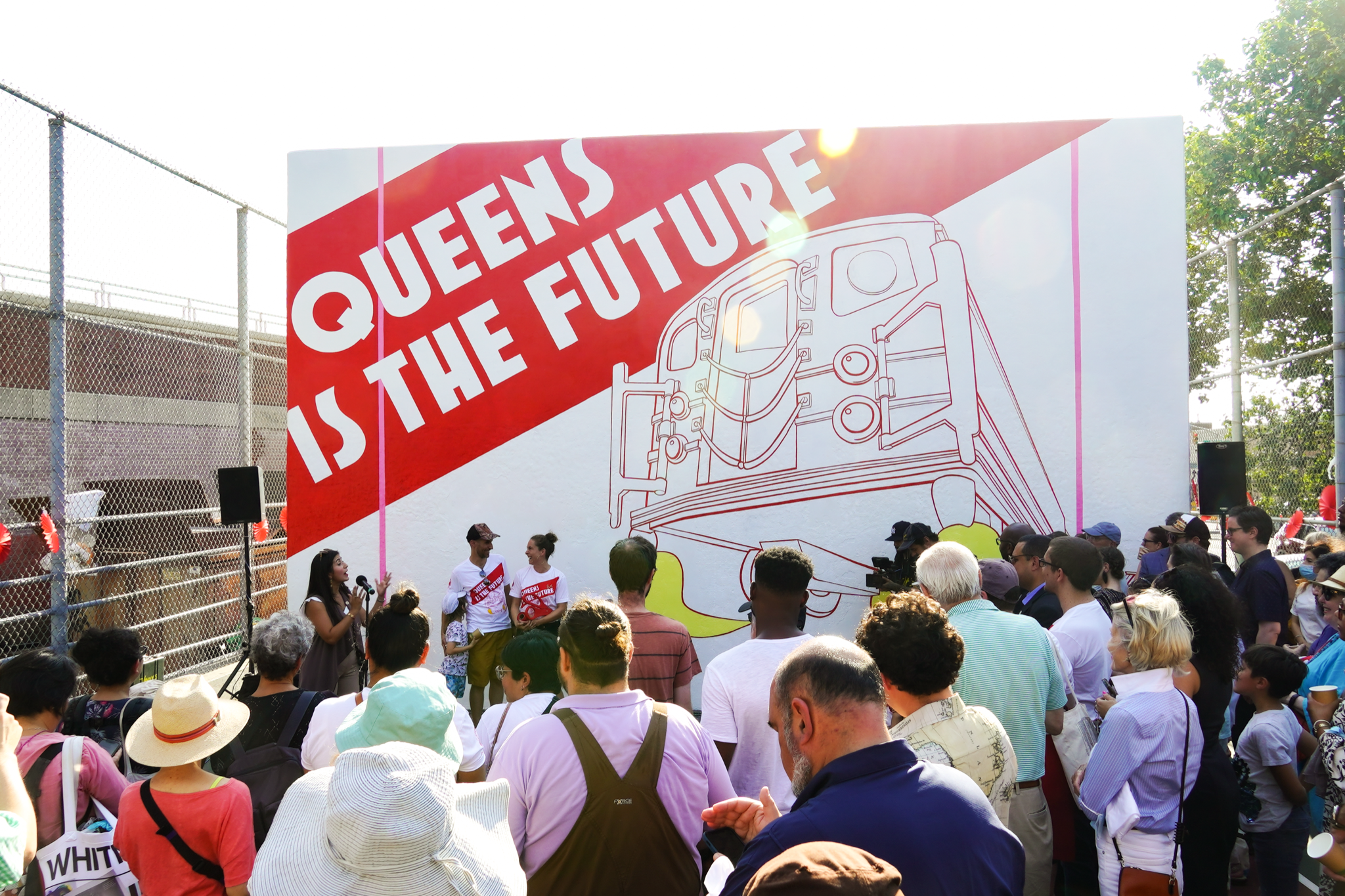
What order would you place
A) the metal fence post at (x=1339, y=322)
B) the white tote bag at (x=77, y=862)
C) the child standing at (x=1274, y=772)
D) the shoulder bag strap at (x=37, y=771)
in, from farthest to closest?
the metal fence post at (x=1339, y=322) < the child standing at (x=1274, y=772) < the shoulder bag strap at (x=37, y=771) < the white tote bag at (x=77, y=862)

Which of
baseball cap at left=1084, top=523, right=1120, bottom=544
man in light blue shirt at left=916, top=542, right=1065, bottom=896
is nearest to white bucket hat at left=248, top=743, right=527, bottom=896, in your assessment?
man in light blue shirt at left=916, top=542, right=1065, bottom=896

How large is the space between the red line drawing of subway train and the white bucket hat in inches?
233

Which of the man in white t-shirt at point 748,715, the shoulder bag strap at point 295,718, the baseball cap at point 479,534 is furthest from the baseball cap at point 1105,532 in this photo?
the shoulder bag strap at point 295,718

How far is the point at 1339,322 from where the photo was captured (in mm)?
6500

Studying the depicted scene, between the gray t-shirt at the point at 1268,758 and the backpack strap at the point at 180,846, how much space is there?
142 inches

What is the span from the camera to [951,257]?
24.8 feet

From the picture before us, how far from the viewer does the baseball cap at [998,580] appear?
4281mm

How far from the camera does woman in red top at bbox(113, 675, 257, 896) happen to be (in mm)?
2285

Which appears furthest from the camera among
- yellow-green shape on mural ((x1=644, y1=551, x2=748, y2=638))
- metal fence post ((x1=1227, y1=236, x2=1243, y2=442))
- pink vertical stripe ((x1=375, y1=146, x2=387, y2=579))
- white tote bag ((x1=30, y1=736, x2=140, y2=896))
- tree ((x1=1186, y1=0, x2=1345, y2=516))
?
tree ((x1=1186, y1=0, x2=1345, y2=516))

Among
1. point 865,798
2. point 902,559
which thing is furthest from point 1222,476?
point 865,798

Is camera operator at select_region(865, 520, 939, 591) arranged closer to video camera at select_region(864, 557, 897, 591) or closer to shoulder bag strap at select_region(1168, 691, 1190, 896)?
video camera at select_region(864, 557, 897, 591)

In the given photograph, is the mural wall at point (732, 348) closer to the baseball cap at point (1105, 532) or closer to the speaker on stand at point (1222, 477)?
the speaker on stand at point (1222, 477)

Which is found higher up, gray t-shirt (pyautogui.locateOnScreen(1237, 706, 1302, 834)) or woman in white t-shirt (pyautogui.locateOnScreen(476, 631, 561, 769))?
woman in white t-shirt (pyautogui.locateOnScreen(476, 631, 561, 769))

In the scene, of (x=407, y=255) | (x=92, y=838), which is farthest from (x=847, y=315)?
(x=92, y=838)
